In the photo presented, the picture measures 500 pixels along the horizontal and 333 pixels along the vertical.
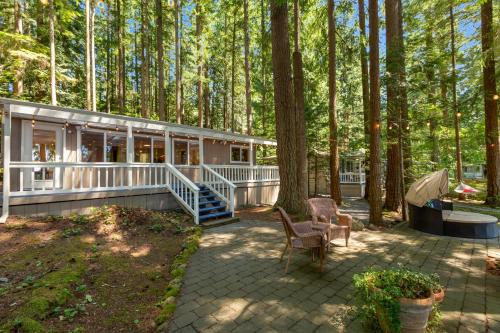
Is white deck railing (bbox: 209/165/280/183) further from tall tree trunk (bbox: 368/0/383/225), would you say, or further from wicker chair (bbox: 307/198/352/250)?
tall tree trunk (bbox: 368/0/383/225)

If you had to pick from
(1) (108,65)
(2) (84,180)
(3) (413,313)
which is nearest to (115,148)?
(2) (84,180)

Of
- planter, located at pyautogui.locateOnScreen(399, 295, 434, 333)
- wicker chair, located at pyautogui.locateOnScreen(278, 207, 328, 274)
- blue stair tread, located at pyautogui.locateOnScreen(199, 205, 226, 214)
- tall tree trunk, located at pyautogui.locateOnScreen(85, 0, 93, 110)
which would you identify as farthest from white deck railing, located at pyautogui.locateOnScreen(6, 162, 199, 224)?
tall tree trunk, located at pyautogui.locateOnScreen(85, 0, 93, 110)

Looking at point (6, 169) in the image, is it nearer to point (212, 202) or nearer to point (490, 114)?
point (212, 202)

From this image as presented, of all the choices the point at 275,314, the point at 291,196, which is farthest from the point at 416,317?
the point at 291,196

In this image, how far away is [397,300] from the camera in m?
2.42

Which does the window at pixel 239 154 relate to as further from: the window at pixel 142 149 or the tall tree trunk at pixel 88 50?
the tall tree trunk at pixel 88 50

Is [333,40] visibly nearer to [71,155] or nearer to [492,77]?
[492,77]

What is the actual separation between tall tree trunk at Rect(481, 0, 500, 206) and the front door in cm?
1733

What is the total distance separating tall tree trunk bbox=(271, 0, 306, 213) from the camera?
8492mm

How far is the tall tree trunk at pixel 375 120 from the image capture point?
7.30 metres

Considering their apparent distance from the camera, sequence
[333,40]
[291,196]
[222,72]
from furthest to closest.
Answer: [222,72], [333,40], [291,196]

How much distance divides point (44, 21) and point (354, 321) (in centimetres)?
2028

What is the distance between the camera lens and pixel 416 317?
2410 millimetres

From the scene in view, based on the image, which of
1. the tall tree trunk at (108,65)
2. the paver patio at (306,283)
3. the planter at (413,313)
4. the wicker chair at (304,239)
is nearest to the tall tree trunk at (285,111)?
the paver patio at (306,283)
